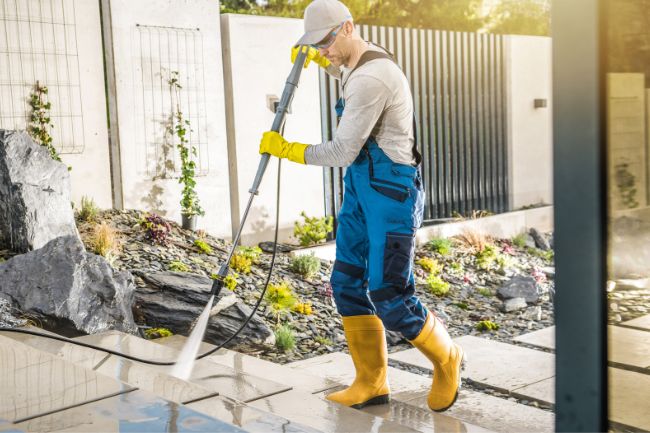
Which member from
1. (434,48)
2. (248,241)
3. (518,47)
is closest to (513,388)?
(248,241)

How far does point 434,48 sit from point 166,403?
335 inches

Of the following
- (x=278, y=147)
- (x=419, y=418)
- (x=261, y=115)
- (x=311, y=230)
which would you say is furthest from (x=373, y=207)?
(x=261, y=115)

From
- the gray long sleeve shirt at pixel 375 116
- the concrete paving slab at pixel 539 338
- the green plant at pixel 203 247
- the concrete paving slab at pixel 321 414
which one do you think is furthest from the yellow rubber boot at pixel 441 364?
the green plant at pixel 203 247

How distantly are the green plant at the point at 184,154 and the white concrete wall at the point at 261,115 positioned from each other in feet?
1.92

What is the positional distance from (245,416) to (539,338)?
3107 mm

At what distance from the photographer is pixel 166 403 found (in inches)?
114

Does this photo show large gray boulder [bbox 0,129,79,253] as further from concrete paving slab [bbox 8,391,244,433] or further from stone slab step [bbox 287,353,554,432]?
concrete paving slab [bbox 8,391,244,433]

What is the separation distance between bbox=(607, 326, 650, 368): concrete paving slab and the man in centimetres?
171

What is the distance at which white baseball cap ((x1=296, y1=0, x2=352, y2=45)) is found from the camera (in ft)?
11.7

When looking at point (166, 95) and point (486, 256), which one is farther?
point (486, 256)

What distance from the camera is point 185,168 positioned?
8180mm

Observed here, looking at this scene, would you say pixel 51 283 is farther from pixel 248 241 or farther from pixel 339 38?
pixel 248 241

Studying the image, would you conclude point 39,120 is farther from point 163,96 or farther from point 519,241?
point 519,241

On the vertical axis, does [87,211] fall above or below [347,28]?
below
